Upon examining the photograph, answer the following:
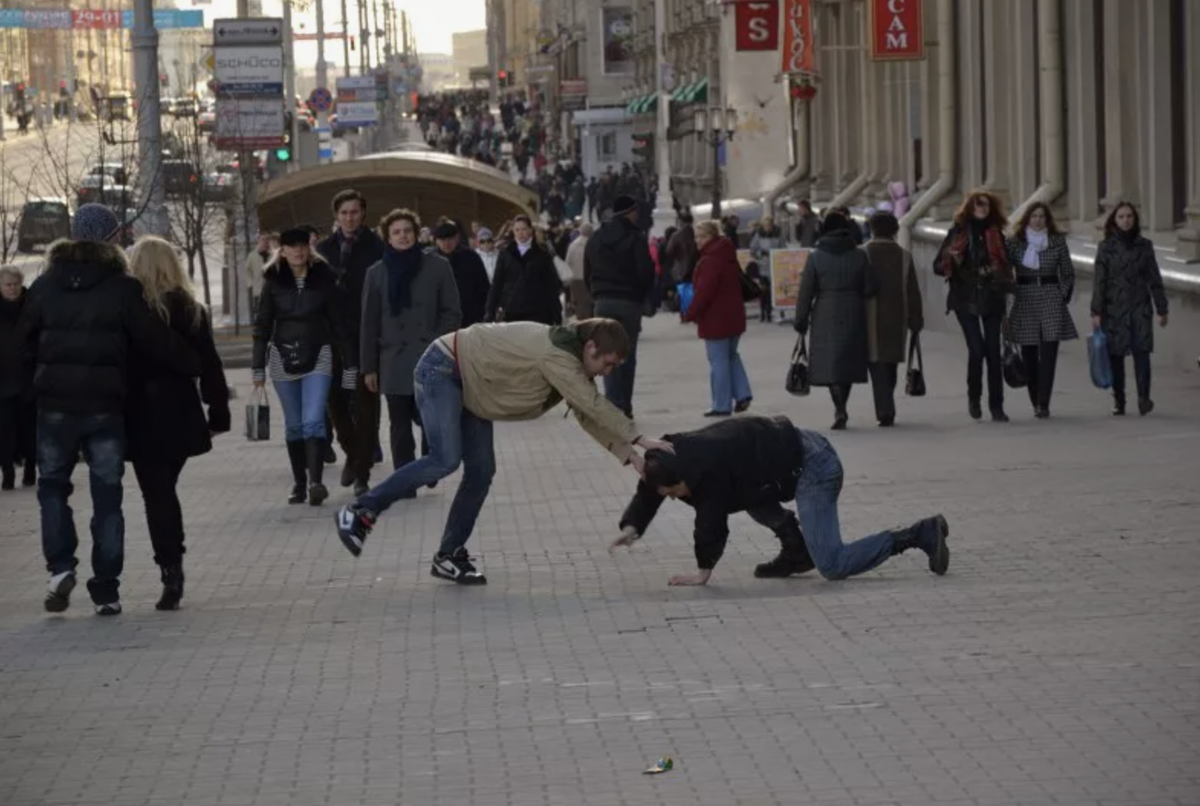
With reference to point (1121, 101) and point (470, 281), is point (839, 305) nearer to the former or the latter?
point (470, 281)

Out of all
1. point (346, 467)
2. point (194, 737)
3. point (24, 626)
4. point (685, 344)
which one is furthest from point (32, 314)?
point (685, 344)

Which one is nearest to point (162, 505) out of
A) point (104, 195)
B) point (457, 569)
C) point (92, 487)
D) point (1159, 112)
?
point (92, 487)

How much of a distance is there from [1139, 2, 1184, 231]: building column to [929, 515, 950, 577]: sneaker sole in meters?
13.6

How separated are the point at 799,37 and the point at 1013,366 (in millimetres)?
→ 21617

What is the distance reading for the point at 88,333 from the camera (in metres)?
10.7

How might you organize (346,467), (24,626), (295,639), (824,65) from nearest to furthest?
(295,639), (24,626), (346,467), (824,65)

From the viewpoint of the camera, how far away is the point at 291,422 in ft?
50.7

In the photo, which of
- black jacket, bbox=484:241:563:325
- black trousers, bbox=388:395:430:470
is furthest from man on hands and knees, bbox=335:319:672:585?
black jacket, bbox=484:241:563:325

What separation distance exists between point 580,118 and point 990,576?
77690 millimetres

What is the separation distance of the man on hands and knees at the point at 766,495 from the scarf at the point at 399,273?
4.18m

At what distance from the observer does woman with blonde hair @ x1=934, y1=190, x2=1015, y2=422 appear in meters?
18.1

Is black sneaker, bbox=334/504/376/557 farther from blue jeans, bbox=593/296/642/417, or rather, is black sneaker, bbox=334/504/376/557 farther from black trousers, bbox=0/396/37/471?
blue jeans, bbox=593/296/642/417

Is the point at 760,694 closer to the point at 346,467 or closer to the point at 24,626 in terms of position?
the point at 24,626

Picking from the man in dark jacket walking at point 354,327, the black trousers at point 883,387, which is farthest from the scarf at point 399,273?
the black trousers at point 883,387
